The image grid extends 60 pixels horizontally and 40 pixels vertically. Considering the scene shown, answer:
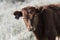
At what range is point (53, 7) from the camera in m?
8.76

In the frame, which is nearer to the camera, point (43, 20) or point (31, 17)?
point (31, 17)

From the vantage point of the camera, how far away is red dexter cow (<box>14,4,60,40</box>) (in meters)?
8.04

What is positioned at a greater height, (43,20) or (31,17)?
(31,17)

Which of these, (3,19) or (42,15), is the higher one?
(42,15)

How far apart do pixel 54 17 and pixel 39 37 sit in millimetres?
737

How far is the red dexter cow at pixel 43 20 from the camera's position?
26.4ft

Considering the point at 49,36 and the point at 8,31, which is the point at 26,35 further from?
the point at 49,36

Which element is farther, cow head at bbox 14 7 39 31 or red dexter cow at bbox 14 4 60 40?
red dexter cow at bbox 14 4 60 40

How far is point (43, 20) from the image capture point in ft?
27.4

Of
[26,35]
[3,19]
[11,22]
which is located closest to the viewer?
[26,35]

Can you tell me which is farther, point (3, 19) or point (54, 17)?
point (3, 19)

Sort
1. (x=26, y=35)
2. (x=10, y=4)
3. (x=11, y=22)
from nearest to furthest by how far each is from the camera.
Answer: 1. (x=26, y=35)
2. (x=11, y=22)
3. (x=10, y=4)

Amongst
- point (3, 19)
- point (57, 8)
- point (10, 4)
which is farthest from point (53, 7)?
point (10, 4)

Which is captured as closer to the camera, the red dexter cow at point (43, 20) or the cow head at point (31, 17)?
the cow head at point (31, 17)
